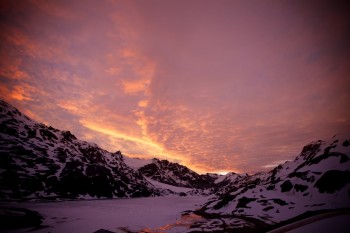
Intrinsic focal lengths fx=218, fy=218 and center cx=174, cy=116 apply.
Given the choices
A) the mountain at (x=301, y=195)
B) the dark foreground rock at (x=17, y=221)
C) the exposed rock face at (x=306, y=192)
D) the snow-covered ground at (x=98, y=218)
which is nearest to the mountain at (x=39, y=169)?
the snow-covered ground at (x=98, y=218)

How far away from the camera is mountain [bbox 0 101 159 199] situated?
104 m

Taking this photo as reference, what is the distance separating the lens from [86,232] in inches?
1059

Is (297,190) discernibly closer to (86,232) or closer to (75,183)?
(86,232)

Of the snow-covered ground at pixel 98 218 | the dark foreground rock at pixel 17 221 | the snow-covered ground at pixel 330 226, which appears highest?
the snow-covered ground at pixel 330 226

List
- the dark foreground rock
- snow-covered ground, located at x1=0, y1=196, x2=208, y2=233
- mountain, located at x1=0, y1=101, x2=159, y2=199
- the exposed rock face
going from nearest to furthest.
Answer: the dark foreground rock, snow-covered ground, located at x1=0, y1=196, x2=208, y2=233, the exposed rock face, mountain, located at x1=0, y1=101, x2=159, y2=199

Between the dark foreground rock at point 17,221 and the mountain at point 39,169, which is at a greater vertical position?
the mountain at point 39,169

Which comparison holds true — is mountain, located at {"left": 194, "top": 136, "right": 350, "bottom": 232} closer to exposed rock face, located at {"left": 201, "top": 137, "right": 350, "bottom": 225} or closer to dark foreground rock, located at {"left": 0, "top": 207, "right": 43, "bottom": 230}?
exposed rock face, located at {"left": 201, "top": 137, "right": 350, "bottom": 225}

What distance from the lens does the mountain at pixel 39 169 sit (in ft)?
341

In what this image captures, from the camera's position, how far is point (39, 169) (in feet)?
405

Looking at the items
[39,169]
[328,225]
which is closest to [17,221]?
[328,225]

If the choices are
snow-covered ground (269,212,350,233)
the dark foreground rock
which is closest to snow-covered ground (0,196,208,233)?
the dark foreground rock

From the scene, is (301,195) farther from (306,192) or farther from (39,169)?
(39,169)

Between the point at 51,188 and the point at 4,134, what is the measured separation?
175ft

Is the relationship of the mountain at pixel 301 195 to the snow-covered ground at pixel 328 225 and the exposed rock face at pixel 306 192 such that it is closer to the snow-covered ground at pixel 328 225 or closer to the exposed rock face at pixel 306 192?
the exposed rock face at pixel 306 192
